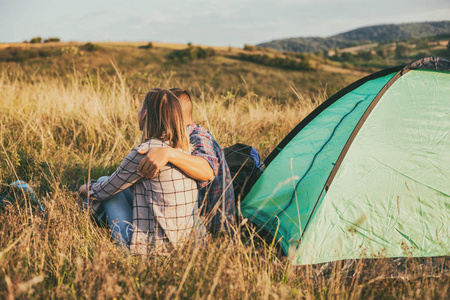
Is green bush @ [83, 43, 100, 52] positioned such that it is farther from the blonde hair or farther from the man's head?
the blonde hair

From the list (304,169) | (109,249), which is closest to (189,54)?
(304,169)

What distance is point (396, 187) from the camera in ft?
7.34

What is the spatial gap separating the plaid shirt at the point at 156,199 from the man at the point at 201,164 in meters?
0.08

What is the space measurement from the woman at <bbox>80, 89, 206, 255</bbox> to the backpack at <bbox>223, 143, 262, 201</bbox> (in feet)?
2.70

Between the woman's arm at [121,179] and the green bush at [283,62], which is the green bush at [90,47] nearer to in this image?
the green bush at [283,62]

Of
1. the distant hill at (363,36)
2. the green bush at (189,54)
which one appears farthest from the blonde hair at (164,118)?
the distant hill at (363,36)

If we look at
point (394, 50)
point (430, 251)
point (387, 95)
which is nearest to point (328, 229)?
point (430, 251)

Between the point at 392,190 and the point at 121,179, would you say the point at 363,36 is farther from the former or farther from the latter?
the point at 121,179

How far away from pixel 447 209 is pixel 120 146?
3.86 metres

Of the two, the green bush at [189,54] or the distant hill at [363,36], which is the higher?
the distant hill at [363,36]

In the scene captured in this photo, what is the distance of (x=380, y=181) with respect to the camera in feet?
7.38

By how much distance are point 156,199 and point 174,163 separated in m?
0.32

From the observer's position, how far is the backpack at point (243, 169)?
9.77 ft

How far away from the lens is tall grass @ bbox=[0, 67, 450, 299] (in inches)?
60.3
